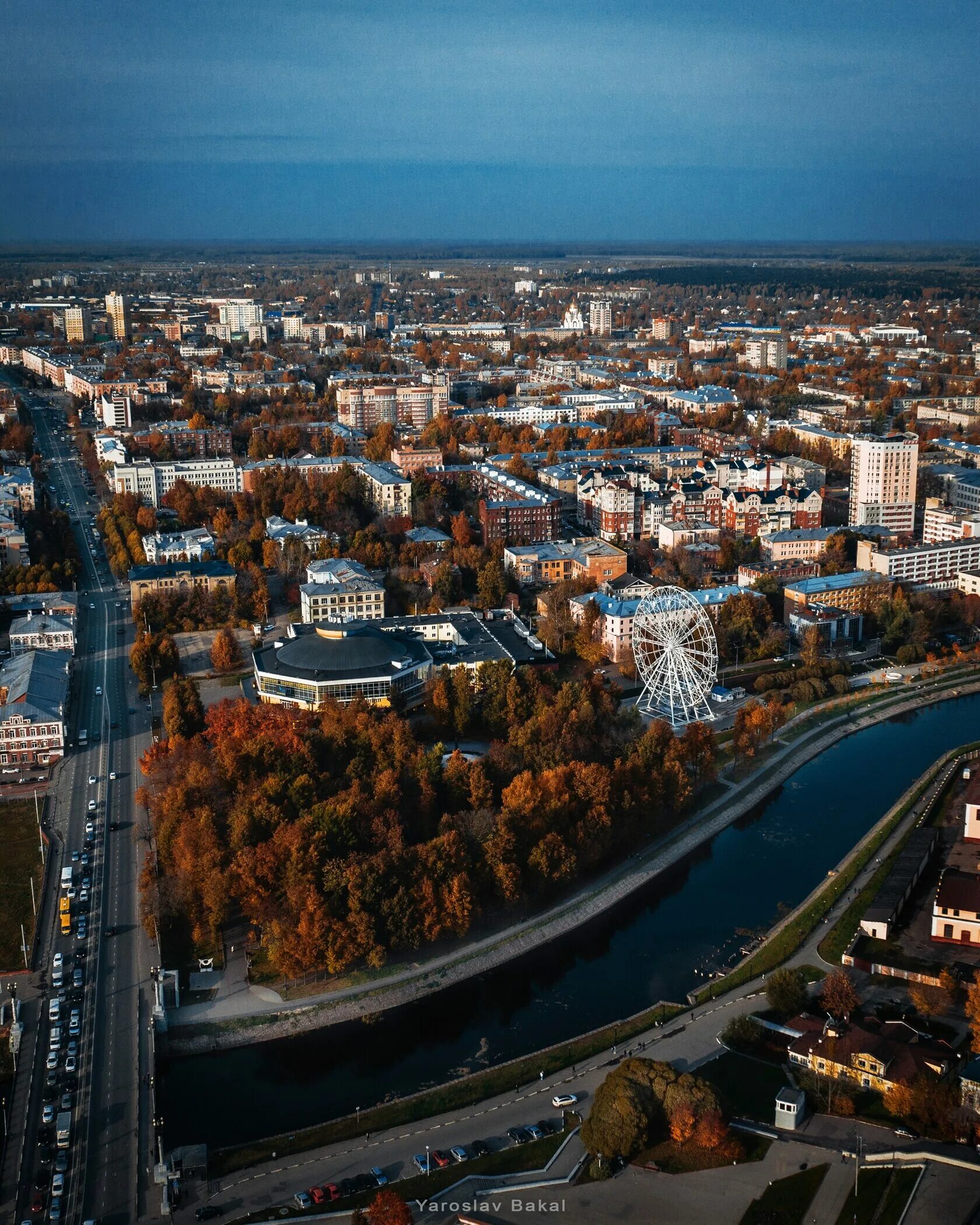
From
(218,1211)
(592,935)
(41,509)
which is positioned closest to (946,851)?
(592,935)

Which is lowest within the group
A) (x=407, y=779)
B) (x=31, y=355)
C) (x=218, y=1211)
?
(x=218, y=1211)

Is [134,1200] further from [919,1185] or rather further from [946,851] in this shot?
[946,851]

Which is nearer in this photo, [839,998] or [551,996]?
[839,998]

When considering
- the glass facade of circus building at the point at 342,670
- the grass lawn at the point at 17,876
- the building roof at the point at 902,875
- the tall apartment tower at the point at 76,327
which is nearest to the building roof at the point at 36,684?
the grass lawn at the point at 17,876

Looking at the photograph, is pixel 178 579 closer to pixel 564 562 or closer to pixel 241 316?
pixel 564 562

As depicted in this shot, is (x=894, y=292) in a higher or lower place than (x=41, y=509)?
higher

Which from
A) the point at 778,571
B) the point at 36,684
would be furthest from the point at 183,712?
the point at 778,571

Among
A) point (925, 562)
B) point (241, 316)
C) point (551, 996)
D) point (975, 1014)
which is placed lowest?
point (551, 996)
